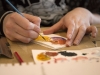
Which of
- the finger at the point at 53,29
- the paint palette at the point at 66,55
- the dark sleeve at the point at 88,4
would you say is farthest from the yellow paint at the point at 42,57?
the dark sleeve at the point at 88,4

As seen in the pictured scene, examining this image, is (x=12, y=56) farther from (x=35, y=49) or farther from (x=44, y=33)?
(x=44, y=33)

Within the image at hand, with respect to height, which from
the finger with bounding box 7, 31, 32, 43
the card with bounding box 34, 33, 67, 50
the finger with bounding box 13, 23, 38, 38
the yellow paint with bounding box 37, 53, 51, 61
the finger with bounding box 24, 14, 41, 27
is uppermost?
the finger with bounding box 24, 14, 41, 27

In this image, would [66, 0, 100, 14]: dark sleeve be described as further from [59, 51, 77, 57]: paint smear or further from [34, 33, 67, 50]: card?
[59, 51, 77, 57]: paint smear

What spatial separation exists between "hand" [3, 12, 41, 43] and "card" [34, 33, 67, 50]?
1.3 inches

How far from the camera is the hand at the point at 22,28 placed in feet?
2.38

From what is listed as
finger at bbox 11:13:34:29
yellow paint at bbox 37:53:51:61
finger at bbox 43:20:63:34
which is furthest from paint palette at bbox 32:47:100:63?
finger at bbox 43:20:63:34

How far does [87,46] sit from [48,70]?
10.8 inches

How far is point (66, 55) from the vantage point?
25.3 inches

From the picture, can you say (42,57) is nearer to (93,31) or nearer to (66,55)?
(66,55)

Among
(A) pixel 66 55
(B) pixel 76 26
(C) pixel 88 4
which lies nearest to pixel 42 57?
(A) pixel 66 55

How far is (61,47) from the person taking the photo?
72cm

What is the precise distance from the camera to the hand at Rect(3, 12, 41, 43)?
725 mm

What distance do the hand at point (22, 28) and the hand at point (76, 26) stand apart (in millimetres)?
121

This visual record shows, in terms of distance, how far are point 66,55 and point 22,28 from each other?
21 centimetres
